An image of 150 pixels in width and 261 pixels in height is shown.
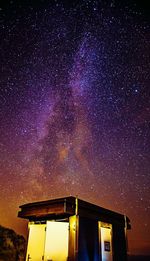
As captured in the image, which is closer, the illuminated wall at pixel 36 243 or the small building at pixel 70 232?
the small building at pixel 70 232

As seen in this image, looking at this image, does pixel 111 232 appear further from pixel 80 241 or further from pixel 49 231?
pixel 49 231

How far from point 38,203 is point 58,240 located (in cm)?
192

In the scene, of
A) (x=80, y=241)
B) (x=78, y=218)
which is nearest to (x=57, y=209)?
(x=78, y=218)

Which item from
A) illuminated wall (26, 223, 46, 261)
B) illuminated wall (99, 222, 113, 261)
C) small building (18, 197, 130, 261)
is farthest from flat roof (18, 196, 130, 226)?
illuminated wall (26, 223, 46, 261)

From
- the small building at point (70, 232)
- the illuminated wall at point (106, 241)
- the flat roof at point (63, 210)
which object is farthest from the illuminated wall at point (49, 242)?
the illuminated wall at point (106, 241)

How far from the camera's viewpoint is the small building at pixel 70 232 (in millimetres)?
10445

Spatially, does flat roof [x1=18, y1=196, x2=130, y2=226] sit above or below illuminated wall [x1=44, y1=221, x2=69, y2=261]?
above

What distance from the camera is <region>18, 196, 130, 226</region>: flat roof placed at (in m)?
10.5

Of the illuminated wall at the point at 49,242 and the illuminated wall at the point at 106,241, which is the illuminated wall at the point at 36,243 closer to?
the illuminated wall at the point at 49,242

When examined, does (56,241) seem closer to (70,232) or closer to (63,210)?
(70,232)

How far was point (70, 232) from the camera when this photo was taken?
34.3 ft

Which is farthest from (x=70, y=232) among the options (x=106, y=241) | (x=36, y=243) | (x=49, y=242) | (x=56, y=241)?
(x=106, y=241)

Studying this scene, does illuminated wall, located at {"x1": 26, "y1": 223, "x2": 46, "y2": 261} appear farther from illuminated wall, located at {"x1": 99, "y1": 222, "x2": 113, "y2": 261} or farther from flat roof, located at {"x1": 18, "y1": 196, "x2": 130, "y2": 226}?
illuminated wall, located at {"x1": 99, "y1": 222, "x2": 113, "y2": 261}

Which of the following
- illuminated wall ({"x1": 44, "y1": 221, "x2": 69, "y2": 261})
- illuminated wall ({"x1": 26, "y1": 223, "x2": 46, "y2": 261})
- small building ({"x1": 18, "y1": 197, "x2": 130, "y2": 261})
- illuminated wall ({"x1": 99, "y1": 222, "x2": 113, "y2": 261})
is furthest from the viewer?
illuminated wall ({"x1": 99, "y1": 222, "x2": 113, "y2": 261})
